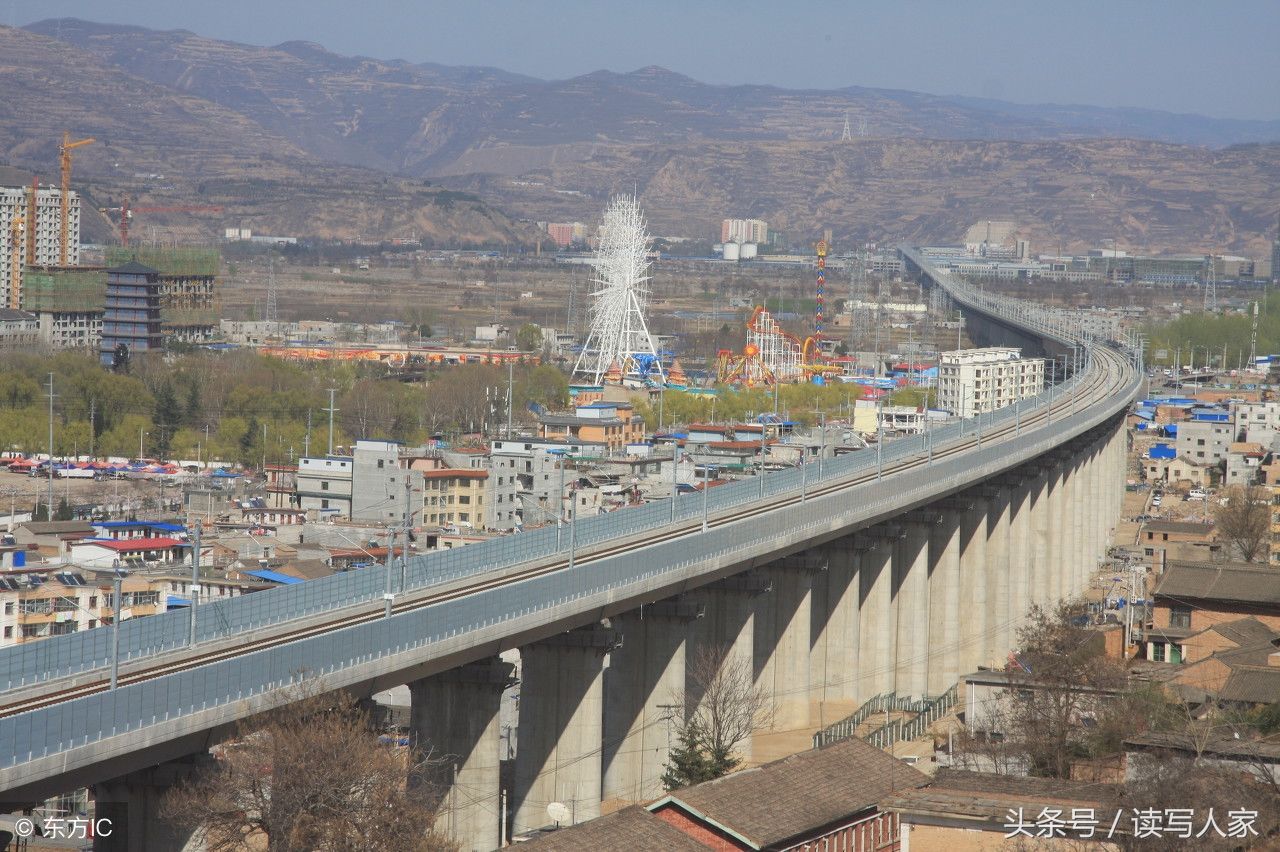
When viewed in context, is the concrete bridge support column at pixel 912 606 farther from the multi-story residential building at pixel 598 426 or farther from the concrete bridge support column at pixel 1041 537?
the multi-story residential building at pixel 598 426

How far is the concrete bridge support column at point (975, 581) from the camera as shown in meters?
44.4

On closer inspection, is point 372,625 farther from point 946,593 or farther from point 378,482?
point 378,482

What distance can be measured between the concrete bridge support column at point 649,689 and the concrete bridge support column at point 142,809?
11351mm

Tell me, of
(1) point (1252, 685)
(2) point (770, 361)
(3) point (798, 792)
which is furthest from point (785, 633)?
(2) point (770, 361)

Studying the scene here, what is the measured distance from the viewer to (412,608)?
73.5 ft

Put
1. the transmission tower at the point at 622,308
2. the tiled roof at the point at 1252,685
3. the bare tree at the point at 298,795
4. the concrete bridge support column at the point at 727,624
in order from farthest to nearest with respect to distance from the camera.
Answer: the transmission tower at the point at 622,308, the concrete bridge support column at the point at 727,624, the tiled roof at the point at 1252,685, the bare tree at the point at 298,795

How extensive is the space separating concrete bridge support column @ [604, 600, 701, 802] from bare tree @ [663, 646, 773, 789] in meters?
0.22

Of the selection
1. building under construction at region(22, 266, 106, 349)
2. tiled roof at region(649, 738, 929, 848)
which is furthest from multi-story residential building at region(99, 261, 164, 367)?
tiled roof at region(649, 738, 929, 848)

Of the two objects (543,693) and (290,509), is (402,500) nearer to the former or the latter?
(290,509)

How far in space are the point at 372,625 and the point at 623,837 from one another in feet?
10.4

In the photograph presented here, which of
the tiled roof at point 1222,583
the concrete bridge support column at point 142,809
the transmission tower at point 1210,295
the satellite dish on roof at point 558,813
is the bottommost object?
the satellite dish on roof at point 558,813

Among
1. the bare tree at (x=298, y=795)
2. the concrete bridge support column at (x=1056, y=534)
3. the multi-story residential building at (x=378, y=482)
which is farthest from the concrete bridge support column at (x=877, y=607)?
the bare tree at (x=298, y=795)

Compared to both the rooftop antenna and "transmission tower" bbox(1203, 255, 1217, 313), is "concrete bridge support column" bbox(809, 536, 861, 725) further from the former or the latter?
"transmission tower" bbox(1203, 255, 1217, 313)

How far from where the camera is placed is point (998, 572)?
46781mm
